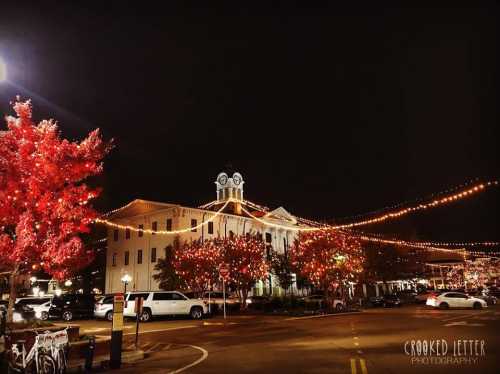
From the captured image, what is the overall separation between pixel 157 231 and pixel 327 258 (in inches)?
883

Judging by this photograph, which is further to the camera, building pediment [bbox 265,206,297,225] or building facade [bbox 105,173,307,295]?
building pediment [bbox 265,206,297,225]

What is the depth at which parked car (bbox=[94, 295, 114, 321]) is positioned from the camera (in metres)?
29.4

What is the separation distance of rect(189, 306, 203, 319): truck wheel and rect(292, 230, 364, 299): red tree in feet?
37.0

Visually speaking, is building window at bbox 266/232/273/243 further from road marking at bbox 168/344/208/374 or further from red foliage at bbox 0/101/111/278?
road marking at bbox 168/344/208/374

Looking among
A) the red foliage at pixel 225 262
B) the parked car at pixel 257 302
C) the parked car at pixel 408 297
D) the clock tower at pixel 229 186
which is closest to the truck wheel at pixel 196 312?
the parked car at pixel 257 302

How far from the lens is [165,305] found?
2945cm

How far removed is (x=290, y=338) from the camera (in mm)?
16562

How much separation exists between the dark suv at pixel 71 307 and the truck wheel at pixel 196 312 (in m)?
7.73

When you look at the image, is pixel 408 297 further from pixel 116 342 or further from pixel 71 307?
pixel 116 342

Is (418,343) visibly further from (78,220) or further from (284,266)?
(284,266)

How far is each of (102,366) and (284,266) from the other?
133 feet

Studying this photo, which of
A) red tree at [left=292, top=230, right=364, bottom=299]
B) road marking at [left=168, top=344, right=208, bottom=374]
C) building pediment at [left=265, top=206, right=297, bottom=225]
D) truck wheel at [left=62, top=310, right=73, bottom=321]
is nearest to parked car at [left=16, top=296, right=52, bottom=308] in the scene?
truck wheel at [left=62, top=310, right=73, bottom=321]

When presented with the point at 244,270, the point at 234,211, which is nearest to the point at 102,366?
the point at 244,270

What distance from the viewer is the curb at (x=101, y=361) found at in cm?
1126
